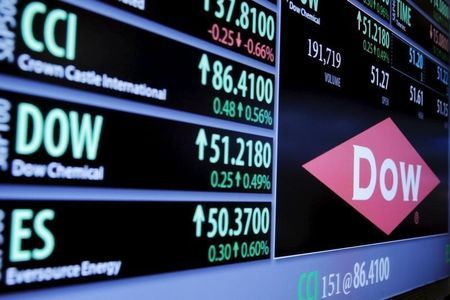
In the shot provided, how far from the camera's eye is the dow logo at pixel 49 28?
0.67 meters

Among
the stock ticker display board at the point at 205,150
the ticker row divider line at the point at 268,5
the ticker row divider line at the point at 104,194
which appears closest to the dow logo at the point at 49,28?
the stock ticker display board at the point at 205,150

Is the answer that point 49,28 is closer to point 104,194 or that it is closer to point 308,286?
point 104,194

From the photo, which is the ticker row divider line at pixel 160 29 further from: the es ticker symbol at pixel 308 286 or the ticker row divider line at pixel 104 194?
the es ticker symbol at pixel 308 286

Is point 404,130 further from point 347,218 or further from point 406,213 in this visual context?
point 347,218

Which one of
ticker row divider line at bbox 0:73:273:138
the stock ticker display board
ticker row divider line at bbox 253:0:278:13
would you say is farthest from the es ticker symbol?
ticker row divider line at bbox 253:0:278:13

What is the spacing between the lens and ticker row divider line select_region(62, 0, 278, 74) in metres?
0.76

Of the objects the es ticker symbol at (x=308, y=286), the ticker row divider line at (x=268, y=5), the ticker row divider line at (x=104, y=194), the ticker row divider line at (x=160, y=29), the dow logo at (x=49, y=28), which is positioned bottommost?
the es ticker symbol at (x=308, y=286)

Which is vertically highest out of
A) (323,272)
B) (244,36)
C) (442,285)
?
(244,36)

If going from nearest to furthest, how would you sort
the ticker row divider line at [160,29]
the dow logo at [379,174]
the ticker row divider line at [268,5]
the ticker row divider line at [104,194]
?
the ticker row divider line at [104,194] → the ticker row divider line at [160,29] → the ticker row divider line at [268,5] → the dow logo at [379,174]

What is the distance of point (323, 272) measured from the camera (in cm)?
128

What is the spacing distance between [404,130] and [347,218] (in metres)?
0.48

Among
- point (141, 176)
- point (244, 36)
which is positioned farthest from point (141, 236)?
point (244, 36)

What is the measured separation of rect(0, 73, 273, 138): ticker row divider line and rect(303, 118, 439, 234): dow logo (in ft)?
1.14

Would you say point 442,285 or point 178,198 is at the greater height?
point 178,198
